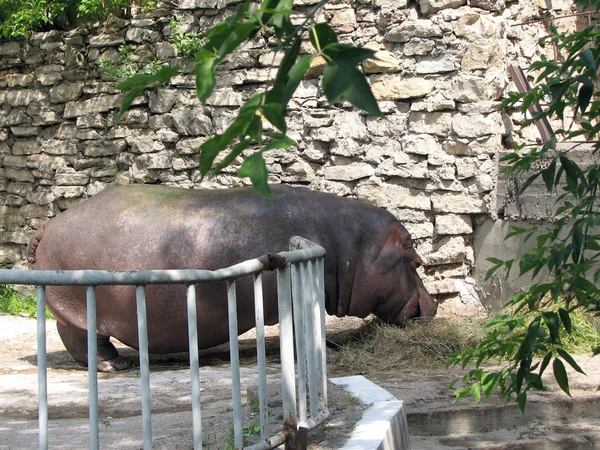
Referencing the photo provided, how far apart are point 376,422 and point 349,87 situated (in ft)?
7.12

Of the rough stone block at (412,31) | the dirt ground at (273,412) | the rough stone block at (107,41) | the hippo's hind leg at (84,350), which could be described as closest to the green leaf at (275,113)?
the dirt ground at (273,412)

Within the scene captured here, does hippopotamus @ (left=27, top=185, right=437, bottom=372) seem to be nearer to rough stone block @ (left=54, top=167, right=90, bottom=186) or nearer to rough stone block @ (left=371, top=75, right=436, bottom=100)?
rough stone block @ (left=371, top=75, right=436, bottom=100)

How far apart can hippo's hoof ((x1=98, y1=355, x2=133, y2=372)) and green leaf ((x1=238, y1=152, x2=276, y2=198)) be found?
16.1ft

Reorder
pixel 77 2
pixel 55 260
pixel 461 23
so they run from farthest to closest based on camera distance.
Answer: pixel 77 2 < pixel 461 23 < pixel 55 260

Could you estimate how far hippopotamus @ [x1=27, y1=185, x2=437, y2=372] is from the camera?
5.68m

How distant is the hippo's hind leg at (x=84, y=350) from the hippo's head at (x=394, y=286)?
176 cm

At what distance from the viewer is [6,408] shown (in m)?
4.61

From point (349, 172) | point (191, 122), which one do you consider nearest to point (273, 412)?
point (349, 172)

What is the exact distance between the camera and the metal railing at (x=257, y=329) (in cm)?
217

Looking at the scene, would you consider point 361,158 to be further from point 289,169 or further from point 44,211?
point 44,211

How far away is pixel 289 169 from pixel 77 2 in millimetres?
2810

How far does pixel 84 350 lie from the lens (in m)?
6.07

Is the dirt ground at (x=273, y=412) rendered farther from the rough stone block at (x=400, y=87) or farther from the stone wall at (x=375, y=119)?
the rough stone block at (x=400, y=87)

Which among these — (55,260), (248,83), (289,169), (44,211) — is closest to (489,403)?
(55,260)
